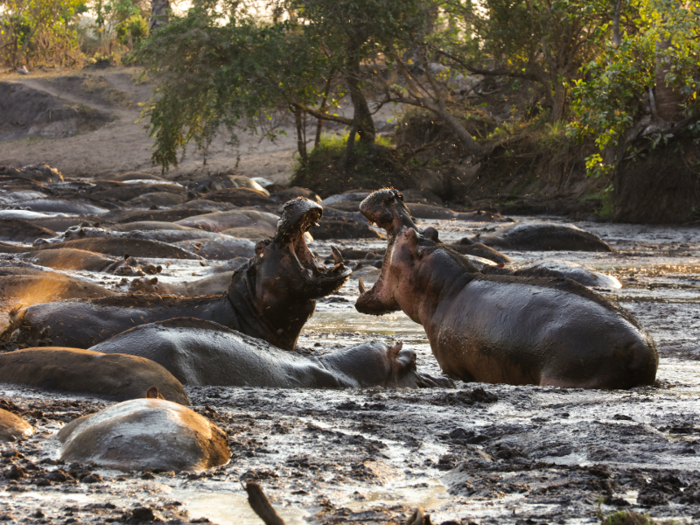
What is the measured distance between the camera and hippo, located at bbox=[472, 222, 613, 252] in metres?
11.5

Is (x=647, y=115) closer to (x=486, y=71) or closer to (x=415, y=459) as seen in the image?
(x=486, y=71)

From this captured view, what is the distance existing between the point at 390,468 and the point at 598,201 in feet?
56.3

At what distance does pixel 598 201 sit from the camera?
18.6 meters

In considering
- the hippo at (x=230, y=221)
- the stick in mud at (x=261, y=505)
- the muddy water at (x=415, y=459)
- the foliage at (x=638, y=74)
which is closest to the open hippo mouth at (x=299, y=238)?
the muddy water at (x=415, y=459)

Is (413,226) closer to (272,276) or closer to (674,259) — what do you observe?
(272,276)

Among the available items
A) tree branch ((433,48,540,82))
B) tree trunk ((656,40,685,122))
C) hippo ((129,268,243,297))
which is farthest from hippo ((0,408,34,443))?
tree branch ((433,48,540,82))

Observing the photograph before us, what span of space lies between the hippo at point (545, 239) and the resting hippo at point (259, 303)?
6.98m

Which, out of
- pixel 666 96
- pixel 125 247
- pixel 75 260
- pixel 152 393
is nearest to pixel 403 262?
pixel 152 393

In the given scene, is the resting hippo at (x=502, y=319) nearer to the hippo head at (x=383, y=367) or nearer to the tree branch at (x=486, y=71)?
the hippo head at (x=383, y=367)

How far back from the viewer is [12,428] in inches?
103

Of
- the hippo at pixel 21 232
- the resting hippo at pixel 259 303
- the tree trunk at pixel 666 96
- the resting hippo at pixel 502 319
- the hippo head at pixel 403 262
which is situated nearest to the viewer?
the resting hippo at pixel 502 319

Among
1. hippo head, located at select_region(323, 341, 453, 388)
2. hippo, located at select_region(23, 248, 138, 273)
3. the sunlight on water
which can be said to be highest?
the sunlight on water

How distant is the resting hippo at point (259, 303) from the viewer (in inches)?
174

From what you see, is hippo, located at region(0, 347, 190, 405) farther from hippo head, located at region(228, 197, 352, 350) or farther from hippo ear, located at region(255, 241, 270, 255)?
hippo ear, located at region(255, 241, 270, 255)
